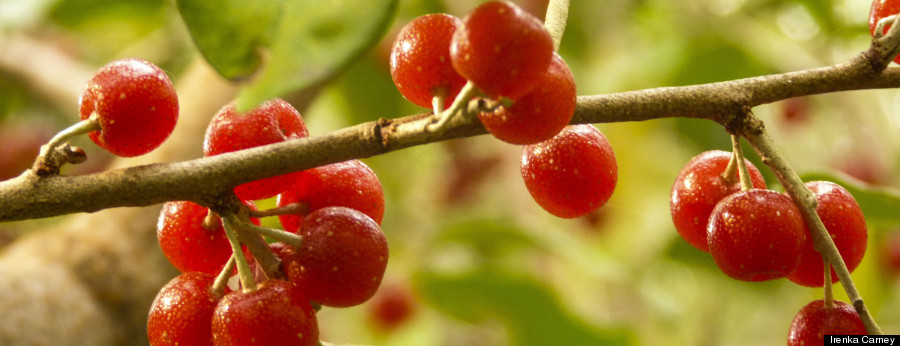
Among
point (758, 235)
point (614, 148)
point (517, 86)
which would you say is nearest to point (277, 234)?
point (517, 86)

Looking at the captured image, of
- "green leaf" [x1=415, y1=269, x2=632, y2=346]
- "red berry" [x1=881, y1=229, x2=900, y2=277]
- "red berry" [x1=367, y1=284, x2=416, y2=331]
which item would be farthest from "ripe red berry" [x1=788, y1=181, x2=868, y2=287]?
"red berry" [x1=367, y1=284, x2=416, y2=331]

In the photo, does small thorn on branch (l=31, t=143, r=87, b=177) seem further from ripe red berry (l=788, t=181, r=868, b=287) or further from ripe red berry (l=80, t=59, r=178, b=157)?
ripe red berry (l=788, t=181, r=868, b=287)

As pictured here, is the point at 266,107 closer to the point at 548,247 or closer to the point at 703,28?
the point at 548,247

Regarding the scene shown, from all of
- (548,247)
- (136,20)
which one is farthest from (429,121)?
(136,20)

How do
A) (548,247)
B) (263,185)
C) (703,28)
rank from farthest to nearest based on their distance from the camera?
1. (703,28)
2. (548,247)
3. (263,185)

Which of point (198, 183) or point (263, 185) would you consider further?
point (263, 185)

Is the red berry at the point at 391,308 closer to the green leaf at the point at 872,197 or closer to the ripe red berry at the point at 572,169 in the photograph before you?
the green leaf at the point at 872,197
